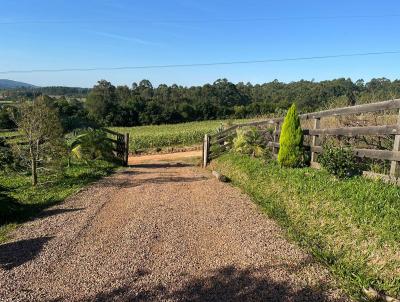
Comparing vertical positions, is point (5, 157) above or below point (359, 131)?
below

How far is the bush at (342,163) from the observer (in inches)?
277

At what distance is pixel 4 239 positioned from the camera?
6070 millimetres

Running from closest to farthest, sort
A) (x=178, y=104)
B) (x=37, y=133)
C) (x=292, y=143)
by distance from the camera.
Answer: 1. (x=292, y=143)
2. (x=37, y=133)
3. (x=178, y=104)

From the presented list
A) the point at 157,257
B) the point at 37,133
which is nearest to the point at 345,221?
the point at 157,257

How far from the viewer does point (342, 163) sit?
23.2ft

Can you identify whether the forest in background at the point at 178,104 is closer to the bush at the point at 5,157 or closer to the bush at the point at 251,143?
the bush at the point at 5,157

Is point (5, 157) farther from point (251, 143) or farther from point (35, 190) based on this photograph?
point (251, 143)

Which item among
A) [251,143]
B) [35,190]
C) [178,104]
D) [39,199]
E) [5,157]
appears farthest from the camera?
[178,104]

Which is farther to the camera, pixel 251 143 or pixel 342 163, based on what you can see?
pixel 251 143

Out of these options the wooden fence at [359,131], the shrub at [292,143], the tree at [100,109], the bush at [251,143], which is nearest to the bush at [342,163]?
the wooden fence at [359,131]

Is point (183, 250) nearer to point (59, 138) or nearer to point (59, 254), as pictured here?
point (59, 254)

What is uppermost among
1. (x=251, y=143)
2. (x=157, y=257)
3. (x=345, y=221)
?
(x=251, y=143)

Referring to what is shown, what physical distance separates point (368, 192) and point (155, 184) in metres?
5.88

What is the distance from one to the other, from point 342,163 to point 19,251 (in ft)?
18.2
